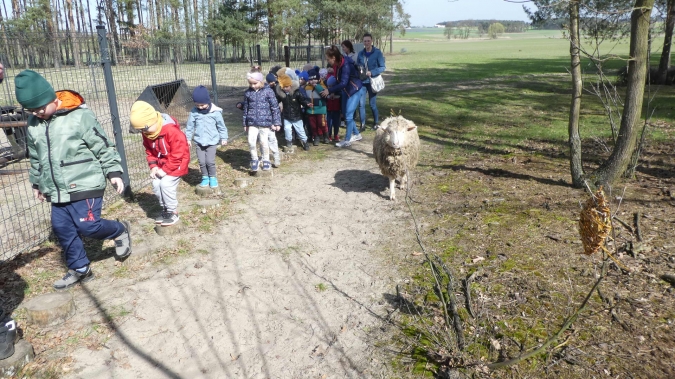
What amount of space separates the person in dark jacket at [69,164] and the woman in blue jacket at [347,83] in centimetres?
537

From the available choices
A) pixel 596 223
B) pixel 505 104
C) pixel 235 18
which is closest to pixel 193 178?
pixel 596 223

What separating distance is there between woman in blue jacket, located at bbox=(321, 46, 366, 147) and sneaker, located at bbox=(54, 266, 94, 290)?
5.76 meters

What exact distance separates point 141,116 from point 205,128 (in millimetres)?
1838

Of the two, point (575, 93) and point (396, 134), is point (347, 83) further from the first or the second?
point (575, 93)

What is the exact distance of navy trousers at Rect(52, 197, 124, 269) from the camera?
405 cm

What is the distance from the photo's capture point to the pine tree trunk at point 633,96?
18.4 ft

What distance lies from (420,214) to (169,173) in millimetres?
3053

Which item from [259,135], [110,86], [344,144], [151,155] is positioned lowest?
[344,144]

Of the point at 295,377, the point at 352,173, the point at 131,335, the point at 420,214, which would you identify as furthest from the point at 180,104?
the point at 295,377

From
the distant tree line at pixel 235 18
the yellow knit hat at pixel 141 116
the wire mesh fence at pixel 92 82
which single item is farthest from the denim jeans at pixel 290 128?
the distant tree line at pixel 235 18

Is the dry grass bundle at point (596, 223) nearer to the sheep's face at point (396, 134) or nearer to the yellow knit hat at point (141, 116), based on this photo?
the sheep's face at point (396, 134)

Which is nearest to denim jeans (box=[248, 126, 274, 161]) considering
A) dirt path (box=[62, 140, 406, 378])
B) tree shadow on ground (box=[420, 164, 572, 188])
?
dirt path (box=[62, 140, 406, 378])

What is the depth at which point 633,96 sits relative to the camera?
5.88 metres

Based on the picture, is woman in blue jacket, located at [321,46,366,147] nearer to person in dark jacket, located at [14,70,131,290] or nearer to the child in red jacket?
the child in red jacket
